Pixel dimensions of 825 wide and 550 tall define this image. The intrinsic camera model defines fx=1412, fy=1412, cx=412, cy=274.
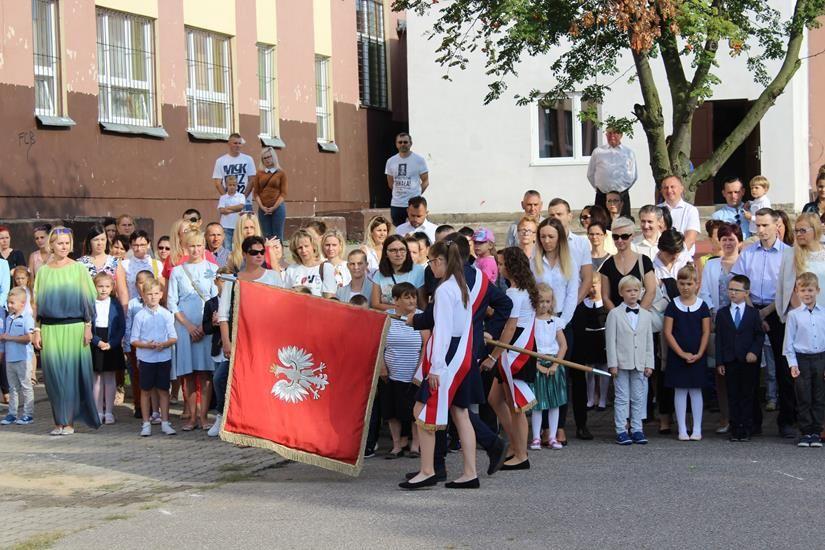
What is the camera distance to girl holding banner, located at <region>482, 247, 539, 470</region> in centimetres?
1069

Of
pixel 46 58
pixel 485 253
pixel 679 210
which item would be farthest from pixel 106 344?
pixel 46 58

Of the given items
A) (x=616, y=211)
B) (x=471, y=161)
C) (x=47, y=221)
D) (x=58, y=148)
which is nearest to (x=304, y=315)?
(x=616, y=211)

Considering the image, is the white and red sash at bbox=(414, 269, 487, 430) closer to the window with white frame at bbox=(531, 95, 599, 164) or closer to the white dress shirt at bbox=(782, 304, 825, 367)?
the white dress shirt at bbox=(782, 304, 825, 367)

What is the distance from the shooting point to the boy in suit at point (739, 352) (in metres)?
11.8

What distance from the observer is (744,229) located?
1492cm

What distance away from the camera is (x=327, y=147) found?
28766mm

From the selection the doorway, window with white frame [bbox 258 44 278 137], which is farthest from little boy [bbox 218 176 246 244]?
the doorway

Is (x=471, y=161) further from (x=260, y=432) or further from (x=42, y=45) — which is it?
(x=260, y=432)

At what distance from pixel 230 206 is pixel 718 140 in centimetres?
1594

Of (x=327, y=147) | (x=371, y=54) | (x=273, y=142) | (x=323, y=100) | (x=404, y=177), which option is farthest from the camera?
(x=371, y=54)

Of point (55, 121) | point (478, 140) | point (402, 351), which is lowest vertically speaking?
point (402, 351)

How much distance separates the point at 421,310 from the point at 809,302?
325 centimetres

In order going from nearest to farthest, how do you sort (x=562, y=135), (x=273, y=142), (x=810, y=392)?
(x=810, y=392) → (x=273, y=142) → (x=562, y=135)

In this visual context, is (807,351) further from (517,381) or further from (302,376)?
(302,376)
